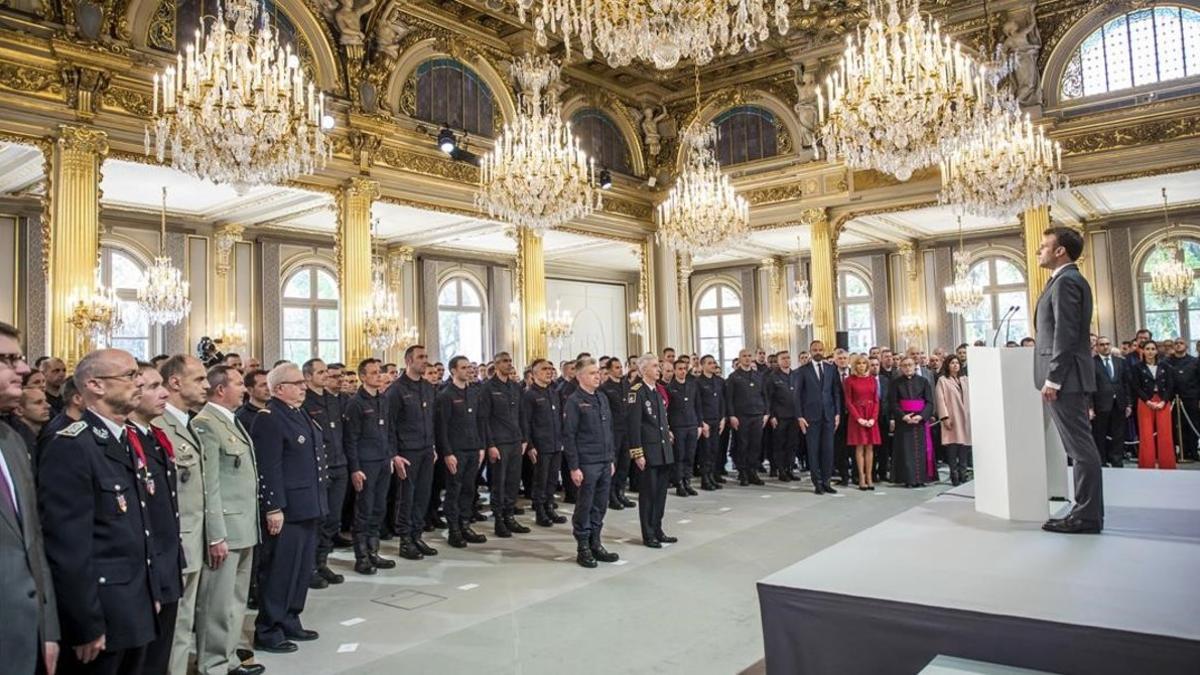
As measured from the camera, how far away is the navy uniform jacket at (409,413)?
249 inches

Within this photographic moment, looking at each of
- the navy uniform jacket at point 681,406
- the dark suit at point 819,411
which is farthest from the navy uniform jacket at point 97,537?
the dark suit at point 819,411

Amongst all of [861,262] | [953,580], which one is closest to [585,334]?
[861,262]

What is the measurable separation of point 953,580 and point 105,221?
1305cm

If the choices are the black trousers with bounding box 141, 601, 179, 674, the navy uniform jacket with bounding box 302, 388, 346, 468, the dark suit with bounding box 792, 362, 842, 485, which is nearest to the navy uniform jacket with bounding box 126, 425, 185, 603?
the black trousers with bounding box 141, 601, 179, 674

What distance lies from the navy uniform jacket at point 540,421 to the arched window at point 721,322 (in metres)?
12.6

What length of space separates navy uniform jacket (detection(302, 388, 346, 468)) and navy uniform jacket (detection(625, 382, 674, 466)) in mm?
2115

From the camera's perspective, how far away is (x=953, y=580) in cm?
287

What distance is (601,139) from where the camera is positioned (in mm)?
13414

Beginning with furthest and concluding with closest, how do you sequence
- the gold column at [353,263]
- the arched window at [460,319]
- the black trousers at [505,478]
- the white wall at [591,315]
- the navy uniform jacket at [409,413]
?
1. the white wall at [591,315]
2. the arched window at [460,319]
3. the gold column at [353,263]
4. the black trousers at [505,478]
5. the navy uniform jacket at [409,413]

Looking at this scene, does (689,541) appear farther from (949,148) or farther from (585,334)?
(585,334)

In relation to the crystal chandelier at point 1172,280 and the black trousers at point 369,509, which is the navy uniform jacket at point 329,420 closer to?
the black trousers at point 369,509

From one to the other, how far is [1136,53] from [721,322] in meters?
11.1

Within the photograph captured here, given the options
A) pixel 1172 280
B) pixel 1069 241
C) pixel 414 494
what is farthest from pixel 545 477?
pixel 1172 280

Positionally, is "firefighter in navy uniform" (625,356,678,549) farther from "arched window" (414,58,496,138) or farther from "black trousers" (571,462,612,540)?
"arched window" (414,58,496,138)
